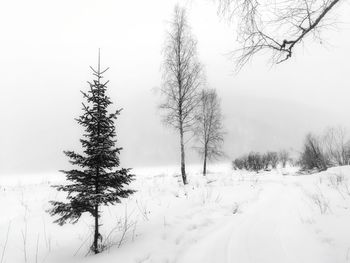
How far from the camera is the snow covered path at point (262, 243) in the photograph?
2867mm

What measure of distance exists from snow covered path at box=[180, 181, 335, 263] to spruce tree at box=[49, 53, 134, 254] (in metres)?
1.52

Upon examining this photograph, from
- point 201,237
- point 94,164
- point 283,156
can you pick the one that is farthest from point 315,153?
point 283,156

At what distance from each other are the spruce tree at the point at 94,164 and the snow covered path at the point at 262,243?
1.52 metres

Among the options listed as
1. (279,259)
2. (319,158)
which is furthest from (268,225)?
(319,158)

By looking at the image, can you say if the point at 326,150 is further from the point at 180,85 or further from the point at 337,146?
the point at 180,85

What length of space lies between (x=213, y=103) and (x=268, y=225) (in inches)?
704

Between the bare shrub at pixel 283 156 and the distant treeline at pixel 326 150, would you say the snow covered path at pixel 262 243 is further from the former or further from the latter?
the bare shrub at pixel 283 156

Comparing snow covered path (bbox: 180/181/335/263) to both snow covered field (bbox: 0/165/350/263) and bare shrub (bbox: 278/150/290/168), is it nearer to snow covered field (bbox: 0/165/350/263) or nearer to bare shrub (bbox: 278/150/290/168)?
snow covered field (bbox: 0/165/350/263)

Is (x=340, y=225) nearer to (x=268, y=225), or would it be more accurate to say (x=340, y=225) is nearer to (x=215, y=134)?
(x=268, y=225)

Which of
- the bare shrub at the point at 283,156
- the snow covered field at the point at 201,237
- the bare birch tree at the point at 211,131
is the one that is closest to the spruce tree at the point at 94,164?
the snow covered field at the point at 201,237

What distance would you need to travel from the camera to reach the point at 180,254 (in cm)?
310

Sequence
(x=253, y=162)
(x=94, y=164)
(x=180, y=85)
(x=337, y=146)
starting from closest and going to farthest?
(x=94, y=164) < (x=180, y=85) < (x=337, y=146) < (x=253, y=162)

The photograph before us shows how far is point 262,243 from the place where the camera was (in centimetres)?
330

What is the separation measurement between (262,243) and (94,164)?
2810 millimetres
